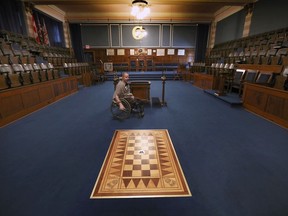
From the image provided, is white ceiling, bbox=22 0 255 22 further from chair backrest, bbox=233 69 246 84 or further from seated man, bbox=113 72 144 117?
seated man, bbox=113 72 144 117

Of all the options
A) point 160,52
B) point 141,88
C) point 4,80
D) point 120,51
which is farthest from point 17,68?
point 160,52

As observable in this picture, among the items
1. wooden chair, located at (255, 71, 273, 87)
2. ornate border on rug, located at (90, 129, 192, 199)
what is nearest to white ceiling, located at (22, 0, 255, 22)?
wooden chair, located at (255, 71, 273, 87)

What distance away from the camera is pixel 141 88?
4.48 metres

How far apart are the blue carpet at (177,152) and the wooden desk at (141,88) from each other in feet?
2.86

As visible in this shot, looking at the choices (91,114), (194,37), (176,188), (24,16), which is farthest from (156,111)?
(194,37)

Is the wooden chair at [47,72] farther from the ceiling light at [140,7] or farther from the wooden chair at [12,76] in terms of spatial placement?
the ceiling light at [140,7]

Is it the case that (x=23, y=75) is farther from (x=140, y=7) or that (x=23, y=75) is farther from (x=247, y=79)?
(x=247, y=79)

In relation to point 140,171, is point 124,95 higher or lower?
higher

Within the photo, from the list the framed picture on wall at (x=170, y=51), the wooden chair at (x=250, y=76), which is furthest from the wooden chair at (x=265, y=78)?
the framed picture on wall at (x=170, y=51)

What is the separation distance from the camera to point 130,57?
12148mm

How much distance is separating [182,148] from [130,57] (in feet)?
35.3

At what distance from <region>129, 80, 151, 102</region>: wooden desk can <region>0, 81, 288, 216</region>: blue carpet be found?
0.87 m

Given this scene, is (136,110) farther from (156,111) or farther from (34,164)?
(34,164)

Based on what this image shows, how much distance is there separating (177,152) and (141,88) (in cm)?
250
